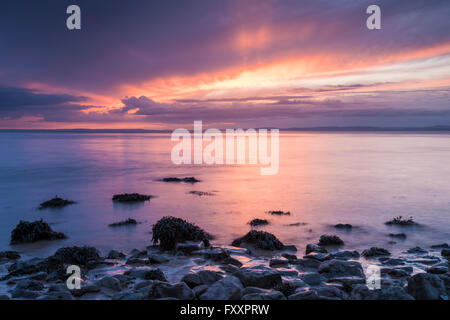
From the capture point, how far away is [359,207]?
14.4m

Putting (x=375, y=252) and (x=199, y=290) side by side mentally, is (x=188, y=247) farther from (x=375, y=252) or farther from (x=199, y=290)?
(x=375, y=252)

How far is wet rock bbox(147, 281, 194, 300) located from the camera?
17.5 ft

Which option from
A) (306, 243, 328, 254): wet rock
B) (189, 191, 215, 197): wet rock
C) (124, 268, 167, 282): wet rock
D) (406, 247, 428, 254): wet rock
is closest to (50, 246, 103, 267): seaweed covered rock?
(124, 268, 167, 282): wet rock

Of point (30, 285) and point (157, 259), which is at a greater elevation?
point (30, 285)

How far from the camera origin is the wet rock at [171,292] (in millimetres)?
5328

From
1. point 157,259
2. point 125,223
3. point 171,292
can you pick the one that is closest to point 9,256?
point 157,259

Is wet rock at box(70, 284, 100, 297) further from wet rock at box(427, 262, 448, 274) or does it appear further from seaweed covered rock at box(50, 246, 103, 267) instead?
wet rock at box(427, 262, 448, 274)

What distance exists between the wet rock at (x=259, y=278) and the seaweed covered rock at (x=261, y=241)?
2920 mm

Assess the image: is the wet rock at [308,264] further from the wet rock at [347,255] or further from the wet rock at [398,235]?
the wet rock at [398,235]

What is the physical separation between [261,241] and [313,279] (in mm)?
2853

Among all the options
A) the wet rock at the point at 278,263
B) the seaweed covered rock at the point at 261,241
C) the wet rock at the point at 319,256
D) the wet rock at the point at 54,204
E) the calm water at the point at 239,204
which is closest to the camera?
the wet rock at the point at 278,263

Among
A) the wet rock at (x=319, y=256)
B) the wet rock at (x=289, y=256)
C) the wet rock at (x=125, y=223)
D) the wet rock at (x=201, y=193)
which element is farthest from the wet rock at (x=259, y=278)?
the wet rock at (x=201, y=193)

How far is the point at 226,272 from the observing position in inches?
270
